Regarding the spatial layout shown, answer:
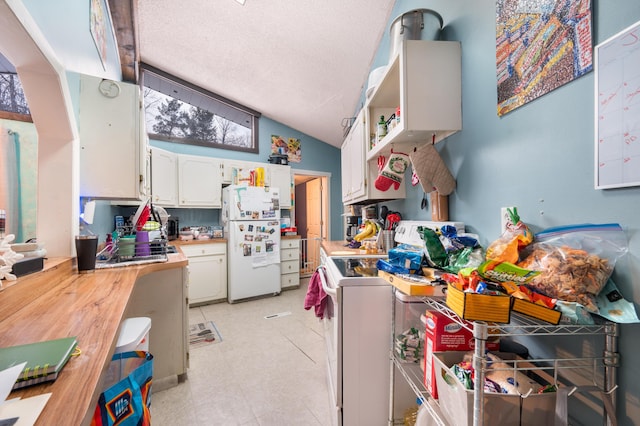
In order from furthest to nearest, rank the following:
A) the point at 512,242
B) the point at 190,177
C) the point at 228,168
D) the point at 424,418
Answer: the point at 228,168
the point at 190,177
the point at 424,418
the point at 512,242

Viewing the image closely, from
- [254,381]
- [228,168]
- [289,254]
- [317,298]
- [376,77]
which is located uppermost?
[376,77]

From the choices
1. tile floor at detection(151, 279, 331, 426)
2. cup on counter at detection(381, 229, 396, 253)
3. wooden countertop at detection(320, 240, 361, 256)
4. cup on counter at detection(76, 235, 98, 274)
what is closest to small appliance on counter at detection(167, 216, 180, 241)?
tile floor at detection(151, 279, 331, 426)

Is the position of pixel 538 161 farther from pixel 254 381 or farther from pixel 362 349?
pixel 254 381

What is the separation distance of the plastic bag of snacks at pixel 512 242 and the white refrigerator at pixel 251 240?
3.08m

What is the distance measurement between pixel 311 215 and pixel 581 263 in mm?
5059

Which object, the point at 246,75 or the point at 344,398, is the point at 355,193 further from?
the point at 246,75

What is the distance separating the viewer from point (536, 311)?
63 cm

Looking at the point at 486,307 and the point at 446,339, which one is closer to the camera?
the point at 486,307

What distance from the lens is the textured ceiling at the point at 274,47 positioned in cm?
217

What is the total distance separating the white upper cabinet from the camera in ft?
5.37

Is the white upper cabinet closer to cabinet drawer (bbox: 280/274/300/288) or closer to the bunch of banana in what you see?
the bunch of banana

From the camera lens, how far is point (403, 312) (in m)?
1.25

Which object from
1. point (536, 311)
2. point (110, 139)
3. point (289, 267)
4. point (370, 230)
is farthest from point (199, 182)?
point (536, 311)

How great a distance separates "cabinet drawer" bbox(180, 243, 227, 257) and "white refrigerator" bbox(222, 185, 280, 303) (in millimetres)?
104
